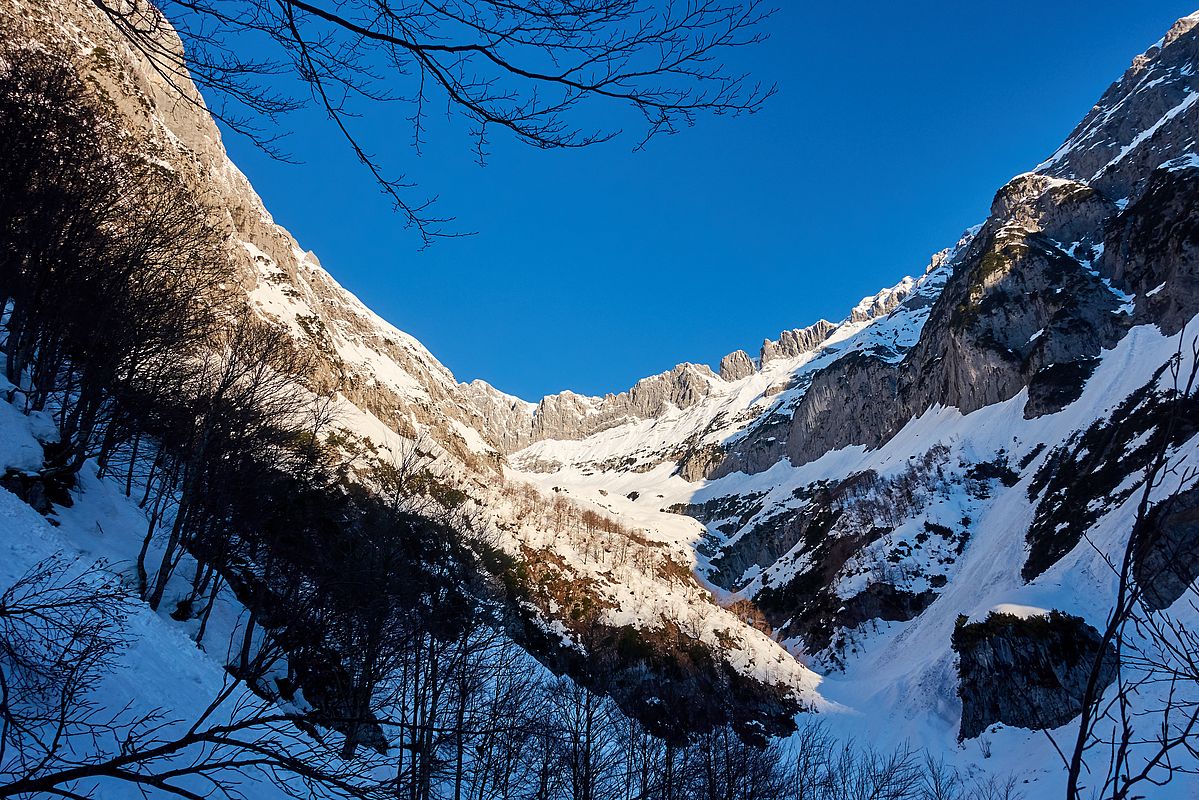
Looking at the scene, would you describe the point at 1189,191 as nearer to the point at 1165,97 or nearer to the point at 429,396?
the point at 1165,97

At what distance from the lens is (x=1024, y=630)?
39406 mm

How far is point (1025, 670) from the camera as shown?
126ft

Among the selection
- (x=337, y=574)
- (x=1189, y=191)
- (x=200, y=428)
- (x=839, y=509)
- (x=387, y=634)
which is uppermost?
(x=1189, y=191)

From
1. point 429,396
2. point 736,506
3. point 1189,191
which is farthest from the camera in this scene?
point 736,506

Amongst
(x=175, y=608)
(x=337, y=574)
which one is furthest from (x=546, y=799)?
(x=175, y=608)

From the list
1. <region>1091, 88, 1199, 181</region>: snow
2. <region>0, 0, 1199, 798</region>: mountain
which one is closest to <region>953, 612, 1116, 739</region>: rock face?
<region>0, 0, 1199, 798</region>: mountain

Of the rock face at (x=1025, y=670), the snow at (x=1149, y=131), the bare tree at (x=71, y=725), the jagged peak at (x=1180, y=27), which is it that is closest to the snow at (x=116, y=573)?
the bare tree at (x=71, y=725)

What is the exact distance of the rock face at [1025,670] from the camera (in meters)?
35.7

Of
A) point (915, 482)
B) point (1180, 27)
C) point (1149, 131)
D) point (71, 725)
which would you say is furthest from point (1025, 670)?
point (1180, 27)

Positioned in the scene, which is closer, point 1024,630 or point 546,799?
point 546,799

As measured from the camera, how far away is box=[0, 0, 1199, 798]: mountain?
41969mm

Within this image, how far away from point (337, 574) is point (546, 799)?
9.19 m

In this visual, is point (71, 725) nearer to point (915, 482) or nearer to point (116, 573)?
point (116, 573)

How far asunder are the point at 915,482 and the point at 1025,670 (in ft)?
183
